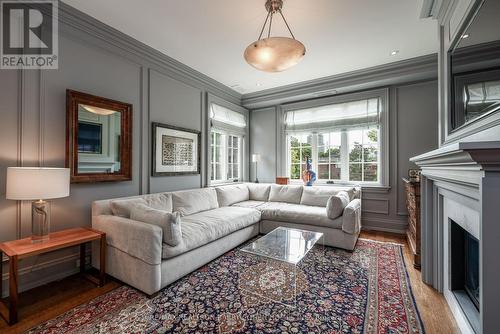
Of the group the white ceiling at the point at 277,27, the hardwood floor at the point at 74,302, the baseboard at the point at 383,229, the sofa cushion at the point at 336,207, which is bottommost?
the hardwood floor at the point at 74,302

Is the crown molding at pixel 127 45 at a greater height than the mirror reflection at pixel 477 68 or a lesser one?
greater

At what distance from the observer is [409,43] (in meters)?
2.99

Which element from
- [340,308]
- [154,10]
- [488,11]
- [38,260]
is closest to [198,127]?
[154,10]

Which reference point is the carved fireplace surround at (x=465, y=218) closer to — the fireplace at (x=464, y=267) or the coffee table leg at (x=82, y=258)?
the fireplace at (x=464, y=267)

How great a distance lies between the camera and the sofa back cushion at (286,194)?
415cm

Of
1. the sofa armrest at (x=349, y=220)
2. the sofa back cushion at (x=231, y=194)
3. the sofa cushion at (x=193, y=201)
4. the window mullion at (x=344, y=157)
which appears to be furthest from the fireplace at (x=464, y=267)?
the sofa back cushion at (x=231, y=194)

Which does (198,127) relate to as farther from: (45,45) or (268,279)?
(268,279)

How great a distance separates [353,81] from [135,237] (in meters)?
4.03

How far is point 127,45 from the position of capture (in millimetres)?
2861

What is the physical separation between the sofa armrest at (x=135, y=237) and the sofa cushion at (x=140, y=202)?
5.3 inches

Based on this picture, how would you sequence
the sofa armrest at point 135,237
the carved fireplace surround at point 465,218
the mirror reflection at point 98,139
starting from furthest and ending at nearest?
the mirror reflection at point 98,139, the sofa armrest at point 135,237, the carved fireplace surround at point 465,218

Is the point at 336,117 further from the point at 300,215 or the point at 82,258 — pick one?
the point at 82,258

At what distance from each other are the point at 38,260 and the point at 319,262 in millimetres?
2941

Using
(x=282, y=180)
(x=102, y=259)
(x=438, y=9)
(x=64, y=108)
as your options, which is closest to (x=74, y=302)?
(x=102, y=259)
